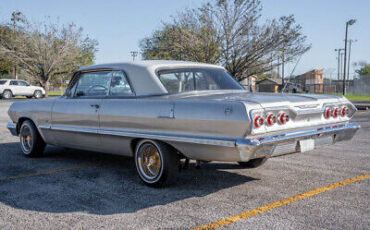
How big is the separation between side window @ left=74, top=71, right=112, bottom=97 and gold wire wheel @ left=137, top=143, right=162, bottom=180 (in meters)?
1.09

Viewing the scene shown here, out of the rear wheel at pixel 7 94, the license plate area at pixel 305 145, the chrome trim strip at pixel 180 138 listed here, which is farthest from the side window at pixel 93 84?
the rear wheel at pixel 7 94

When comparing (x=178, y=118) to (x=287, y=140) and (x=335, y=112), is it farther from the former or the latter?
(x=335, y=112)

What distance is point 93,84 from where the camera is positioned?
563 cm

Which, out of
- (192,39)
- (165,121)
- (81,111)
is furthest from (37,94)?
(165,121)

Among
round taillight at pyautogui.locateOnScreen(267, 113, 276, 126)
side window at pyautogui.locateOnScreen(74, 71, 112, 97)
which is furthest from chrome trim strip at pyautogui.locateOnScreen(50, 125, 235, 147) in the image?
side window at pyautogui.locateOnScreen(74, 71, 112, 97)

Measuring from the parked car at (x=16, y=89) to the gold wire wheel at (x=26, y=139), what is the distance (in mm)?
28536

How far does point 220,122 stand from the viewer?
390 centimetres

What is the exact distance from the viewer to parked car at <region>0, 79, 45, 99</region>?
107ft

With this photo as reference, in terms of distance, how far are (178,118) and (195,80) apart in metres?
1.01

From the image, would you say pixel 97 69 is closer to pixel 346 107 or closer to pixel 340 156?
pixel 346 107

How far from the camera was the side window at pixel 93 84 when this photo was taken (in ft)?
17.7

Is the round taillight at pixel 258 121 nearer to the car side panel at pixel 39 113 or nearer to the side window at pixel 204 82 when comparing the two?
the side window at pixel 204 82

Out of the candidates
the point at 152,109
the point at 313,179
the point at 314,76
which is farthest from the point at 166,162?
the point at 314,76

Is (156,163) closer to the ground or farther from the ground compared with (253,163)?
farther from the ground
